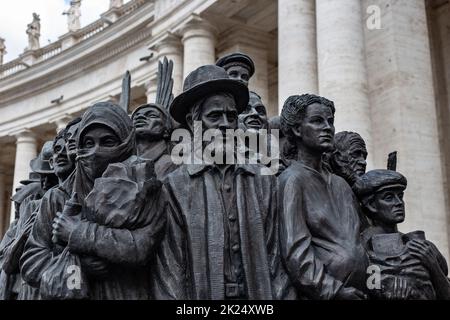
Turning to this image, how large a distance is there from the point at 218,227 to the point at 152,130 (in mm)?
1970

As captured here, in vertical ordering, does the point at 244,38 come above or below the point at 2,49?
below

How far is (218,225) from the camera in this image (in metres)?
3.64

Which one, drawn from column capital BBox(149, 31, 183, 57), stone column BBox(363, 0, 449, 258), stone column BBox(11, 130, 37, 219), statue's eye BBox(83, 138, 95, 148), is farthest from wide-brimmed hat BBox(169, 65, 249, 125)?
stone column BBox(11, 130, 37, 219)

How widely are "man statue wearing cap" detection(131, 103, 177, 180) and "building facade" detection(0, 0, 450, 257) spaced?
8.97 meters

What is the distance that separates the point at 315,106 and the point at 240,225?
1102 mm

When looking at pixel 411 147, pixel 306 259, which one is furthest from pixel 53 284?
pixel 411 147

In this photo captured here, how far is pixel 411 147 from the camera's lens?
13.9 meters

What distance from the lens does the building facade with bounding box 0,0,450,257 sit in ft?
46.4

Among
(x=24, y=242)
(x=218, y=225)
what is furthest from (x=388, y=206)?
(x=24, y=242)

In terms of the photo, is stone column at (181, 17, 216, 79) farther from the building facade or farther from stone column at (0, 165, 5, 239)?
A: stone column at (0, 165, 5, 239)

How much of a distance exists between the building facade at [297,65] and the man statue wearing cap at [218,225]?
998 centimetres

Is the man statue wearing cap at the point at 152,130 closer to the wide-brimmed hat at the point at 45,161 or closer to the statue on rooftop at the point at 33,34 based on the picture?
the wide-brimmed hat at the point at 45,161

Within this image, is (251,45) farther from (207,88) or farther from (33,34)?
(207,88)

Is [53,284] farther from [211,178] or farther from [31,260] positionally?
[211,178]
